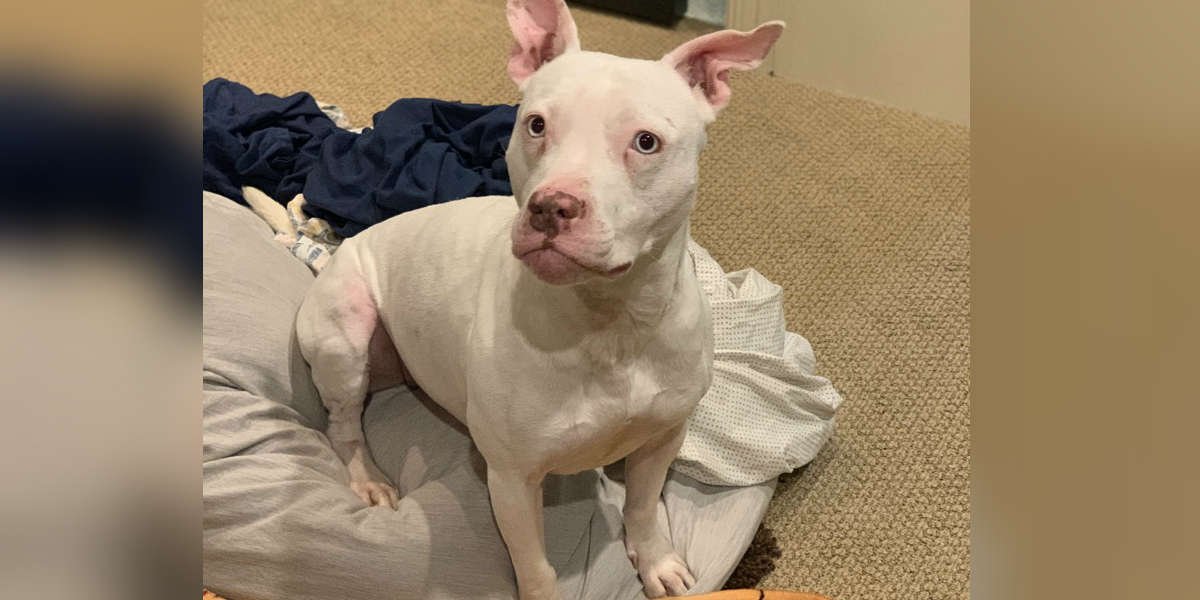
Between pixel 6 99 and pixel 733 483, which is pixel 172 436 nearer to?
pixel 6 99

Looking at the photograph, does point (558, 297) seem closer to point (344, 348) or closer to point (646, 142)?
point (646, 142)

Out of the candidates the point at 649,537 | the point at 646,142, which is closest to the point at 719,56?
the point at 646,142

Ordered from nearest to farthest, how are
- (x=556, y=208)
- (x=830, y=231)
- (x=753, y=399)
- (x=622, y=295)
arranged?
(x=556, y=208) → (x=622, y=295) → (x=753, y=399) → (x=830, y=231)

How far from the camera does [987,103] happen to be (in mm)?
338

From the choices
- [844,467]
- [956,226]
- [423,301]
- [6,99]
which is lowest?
[844,467]

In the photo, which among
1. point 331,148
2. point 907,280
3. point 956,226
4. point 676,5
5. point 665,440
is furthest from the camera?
point 676,5

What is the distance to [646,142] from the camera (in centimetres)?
103

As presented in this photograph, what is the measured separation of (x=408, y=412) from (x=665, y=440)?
567mm

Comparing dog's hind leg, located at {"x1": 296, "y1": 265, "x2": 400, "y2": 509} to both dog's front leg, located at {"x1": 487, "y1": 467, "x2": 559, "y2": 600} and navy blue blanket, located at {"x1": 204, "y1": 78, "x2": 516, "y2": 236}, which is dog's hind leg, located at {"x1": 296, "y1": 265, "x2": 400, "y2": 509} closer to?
dog's front leg, located at {"x1": 487, "y1": 467, "x2": 559, "y2": 600}

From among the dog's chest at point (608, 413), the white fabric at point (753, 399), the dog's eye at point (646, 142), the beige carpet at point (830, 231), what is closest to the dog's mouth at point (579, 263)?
the dog's eye at point (646, 142)

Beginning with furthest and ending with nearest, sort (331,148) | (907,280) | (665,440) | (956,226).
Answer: (956,226)
(907,280)
(331,148)
(665,440)

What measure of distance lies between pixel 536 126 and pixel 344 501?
2.66 feet

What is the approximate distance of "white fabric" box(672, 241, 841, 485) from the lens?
1790mm

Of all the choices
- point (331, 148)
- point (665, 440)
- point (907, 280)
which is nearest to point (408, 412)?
point (665, 440)
